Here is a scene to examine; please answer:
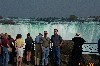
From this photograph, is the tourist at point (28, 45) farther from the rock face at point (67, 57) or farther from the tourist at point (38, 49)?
the rock face at point (67, 57)

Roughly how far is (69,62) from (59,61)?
0.98 meters

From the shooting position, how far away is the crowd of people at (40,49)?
18.3m

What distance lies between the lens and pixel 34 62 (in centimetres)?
1970

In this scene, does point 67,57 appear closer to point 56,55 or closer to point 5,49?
point 56,55

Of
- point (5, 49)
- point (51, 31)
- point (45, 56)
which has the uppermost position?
point (5, 49)

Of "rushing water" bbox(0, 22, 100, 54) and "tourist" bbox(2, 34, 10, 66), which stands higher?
"tourist" bbox(2, 34, 10, 66)

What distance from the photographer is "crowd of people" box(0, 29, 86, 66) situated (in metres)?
18.3

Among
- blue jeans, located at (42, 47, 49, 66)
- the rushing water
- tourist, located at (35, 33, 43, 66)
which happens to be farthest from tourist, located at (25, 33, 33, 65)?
the rushing water

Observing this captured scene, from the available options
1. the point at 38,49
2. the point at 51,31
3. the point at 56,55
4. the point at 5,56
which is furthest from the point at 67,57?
the point at 51,31

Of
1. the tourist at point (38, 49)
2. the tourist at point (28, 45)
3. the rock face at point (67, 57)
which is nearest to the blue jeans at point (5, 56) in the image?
the tourist at point (28, 45)

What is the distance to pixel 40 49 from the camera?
19062 millimetres

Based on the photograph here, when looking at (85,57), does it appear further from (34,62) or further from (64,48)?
(34,62)

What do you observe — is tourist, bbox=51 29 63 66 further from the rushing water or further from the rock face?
the rushing water

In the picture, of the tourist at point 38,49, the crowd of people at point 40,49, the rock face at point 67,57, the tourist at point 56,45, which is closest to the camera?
the crowd of people at point 40,49
